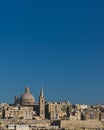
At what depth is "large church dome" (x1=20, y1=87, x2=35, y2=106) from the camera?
82750mm

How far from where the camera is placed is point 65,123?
204 ft

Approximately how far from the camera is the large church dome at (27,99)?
82750 millimetres

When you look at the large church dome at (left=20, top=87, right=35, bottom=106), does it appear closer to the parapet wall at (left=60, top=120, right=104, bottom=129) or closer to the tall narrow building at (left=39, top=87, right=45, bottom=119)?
the tall narrow building at (left=39, top=87, right=45, bottom=119)

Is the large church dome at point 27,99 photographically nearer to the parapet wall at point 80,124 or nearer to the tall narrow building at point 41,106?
the tall narrow building at point 41,106

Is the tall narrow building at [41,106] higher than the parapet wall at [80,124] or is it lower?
higher

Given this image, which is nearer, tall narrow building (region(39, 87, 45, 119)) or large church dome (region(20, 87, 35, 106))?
tall narrow building (region(39, 87, 45, 119))

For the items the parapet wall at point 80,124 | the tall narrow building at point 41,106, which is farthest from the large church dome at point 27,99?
the parapet wall at point 80,124

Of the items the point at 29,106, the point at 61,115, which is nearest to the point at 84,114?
the point at 61,115

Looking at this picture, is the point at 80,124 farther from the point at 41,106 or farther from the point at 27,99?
the point at 27,99

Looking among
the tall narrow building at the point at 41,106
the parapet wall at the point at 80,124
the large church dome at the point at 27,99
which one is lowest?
the parapet wall at the point at 80,124

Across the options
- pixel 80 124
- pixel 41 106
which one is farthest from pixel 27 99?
pixel 80 124

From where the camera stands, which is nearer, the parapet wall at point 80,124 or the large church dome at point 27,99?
the parapet wall at point 80,124

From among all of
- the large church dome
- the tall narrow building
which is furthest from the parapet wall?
the large church dome

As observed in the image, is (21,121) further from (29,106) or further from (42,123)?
(29,106)
